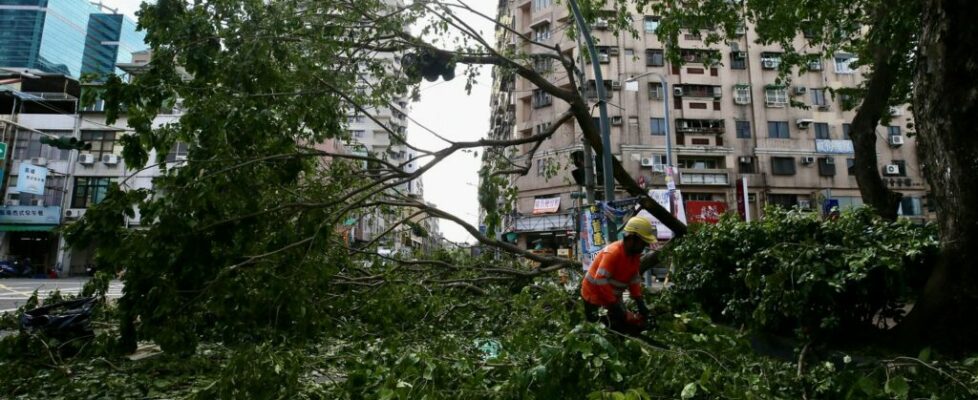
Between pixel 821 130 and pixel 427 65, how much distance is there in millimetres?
31210

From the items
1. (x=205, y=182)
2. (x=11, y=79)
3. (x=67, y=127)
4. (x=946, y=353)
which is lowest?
(x=946, y=353)

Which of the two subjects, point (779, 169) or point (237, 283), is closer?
point (237, 283)

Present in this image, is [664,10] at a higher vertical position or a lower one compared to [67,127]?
lower

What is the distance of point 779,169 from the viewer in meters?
30.6

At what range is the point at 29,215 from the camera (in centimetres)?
2812

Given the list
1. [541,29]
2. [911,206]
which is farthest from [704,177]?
[541,29]

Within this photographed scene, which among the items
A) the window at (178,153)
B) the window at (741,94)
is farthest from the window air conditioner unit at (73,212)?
the window at (741,94)

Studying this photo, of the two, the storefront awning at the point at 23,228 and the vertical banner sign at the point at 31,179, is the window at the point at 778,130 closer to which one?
the vertical banner sign at the point at 31,179

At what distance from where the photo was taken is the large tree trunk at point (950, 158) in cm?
416

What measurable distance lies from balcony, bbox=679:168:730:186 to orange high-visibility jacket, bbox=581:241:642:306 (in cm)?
2579

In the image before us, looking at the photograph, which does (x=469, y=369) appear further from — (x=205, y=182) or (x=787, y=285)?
(x=787, y=285)

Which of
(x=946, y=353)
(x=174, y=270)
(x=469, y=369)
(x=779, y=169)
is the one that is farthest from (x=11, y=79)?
(x=779, y=169)

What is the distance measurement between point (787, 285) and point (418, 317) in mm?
4555

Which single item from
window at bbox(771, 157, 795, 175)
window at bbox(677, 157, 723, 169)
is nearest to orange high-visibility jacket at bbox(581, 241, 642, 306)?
window at bbox(677, 157, 723, 169)
